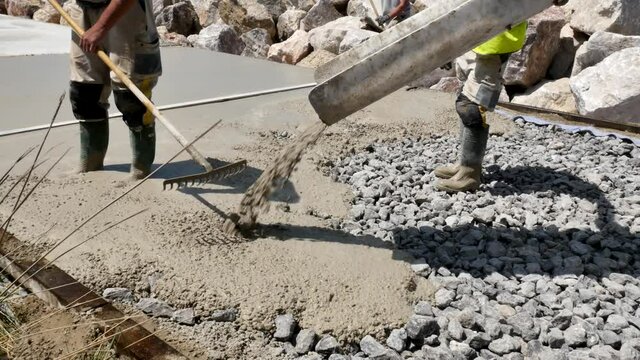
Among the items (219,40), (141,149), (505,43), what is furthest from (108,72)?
(219,40)

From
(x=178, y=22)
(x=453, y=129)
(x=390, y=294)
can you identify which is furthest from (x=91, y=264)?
(x=178, y=22)

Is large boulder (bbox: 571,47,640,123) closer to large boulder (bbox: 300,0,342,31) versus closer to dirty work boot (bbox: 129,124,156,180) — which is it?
dirty work boot (bbox: 129,124,156,180)

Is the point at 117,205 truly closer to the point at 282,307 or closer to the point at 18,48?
the point at 282,307

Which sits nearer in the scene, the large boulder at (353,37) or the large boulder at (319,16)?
the large boulder at (353,37)

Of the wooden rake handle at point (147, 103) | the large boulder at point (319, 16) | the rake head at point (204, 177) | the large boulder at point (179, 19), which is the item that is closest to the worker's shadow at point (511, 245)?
the rake head at point (204, 177)

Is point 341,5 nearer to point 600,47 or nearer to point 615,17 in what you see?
point 615,17

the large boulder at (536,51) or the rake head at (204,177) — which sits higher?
the rake head at (204,177)

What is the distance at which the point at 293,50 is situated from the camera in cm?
972

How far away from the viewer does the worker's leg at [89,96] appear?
3844 millimetres

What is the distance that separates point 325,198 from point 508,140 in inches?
77.0

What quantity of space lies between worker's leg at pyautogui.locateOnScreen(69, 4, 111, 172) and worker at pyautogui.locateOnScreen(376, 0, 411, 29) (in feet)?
16.2

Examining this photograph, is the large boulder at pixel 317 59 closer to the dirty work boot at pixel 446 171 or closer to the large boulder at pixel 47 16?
the dirty work boot at pixel 446 171

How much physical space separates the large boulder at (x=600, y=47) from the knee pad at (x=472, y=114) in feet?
13.9

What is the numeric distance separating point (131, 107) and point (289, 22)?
8031 mm
